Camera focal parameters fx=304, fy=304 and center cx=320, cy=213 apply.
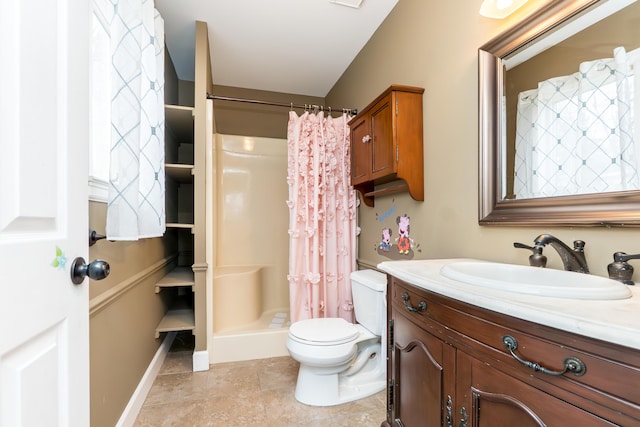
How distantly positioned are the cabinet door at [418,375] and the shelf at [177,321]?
1.63 metres

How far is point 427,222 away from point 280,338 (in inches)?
58.3

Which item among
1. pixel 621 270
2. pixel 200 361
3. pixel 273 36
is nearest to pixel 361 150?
pixel 273 36

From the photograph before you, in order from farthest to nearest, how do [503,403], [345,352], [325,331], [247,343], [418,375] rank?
[247,343] < [325,331] < [345,352] < [418,375] < [503,403]

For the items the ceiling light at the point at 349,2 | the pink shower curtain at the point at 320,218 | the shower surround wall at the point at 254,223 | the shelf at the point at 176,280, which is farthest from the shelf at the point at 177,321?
the ceiling light at the point at 349,2

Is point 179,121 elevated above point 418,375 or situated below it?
above

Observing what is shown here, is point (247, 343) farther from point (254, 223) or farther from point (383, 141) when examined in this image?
point (383, 141)

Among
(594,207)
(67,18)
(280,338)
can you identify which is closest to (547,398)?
(594,207)

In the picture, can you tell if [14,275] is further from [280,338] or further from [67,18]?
[280,338]

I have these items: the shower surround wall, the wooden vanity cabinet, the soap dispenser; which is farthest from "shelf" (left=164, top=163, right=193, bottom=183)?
the soap dispenser

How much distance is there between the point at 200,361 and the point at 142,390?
1.45ft

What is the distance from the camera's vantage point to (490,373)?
2.47ft

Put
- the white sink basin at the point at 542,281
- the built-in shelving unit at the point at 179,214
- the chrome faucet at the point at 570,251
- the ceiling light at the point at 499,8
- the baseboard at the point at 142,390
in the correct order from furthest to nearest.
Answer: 1. the built-in shelving unit at the point at 179,214
2. the baseboard at the point at 142,390
3. the ceiling light at the point at 499,8
4. the chrome faucet at the point at 570,251
5. the white sink basin at the point at 542,281

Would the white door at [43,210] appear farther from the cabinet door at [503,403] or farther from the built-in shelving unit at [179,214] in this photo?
the built-in shelving unit at [179,214]

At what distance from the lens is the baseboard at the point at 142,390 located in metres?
1.50
